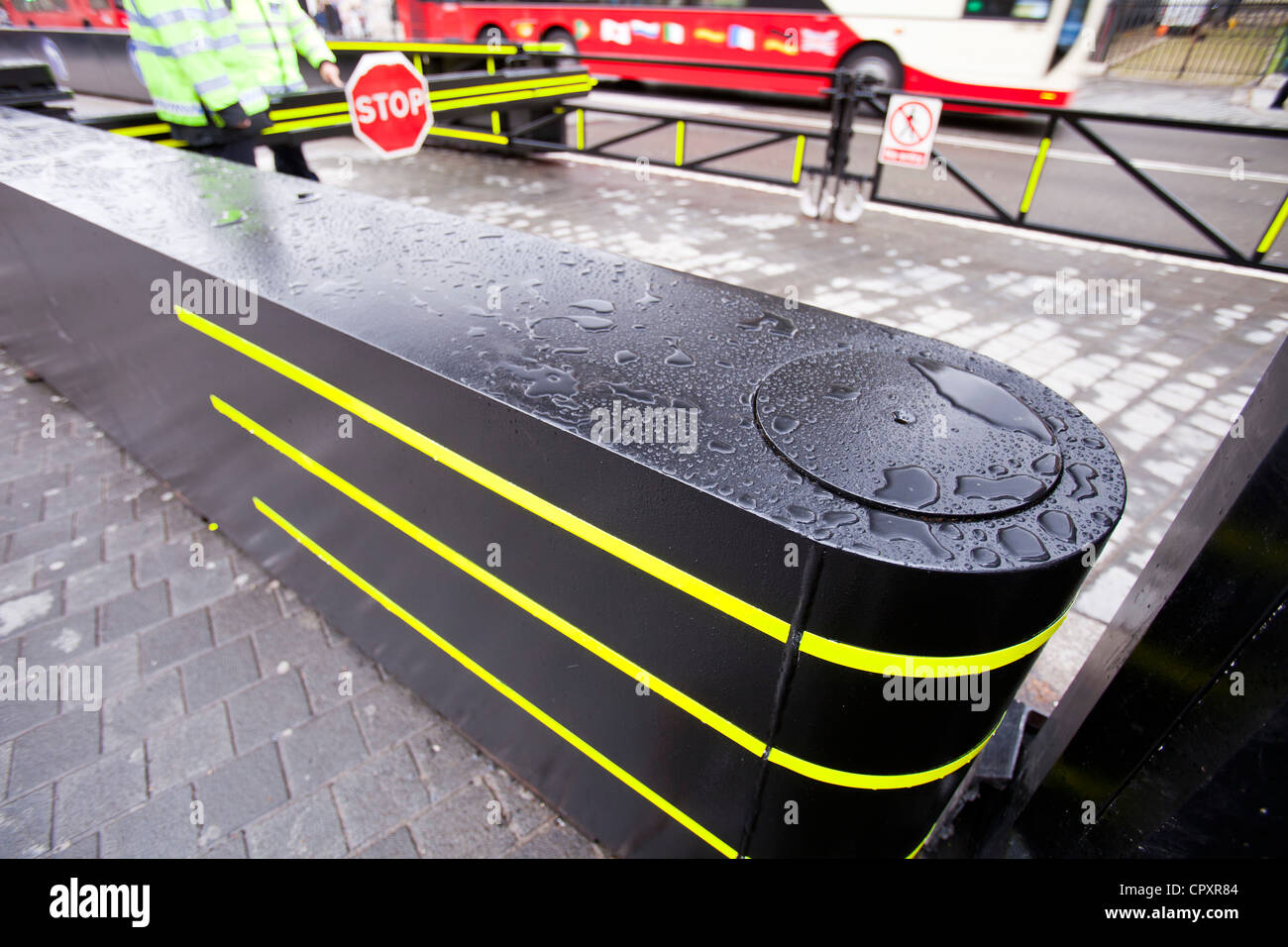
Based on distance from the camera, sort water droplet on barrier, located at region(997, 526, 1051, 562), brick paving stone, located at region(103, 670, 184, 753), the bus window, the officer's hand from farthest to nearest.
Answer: the bus window < the officer's hand < brick paving stone, located at region(103, 670, 184, 753) < water droplet on barrier, located at region(997, 526, 1051, 562)

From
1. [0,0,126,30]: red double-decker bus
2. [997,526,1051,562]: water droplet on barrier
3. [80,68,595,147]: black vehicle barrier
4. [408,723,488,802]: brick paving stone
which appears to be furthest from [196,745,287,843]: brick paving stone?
[0,0,126,30]: red double-decker bus

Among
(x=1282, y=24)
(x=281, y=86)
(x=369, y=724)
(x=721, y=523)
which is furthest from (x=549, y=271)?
(x=1282, y=24)

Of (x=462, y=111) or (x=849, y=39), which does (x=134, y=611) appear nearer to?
(x=462, y=111)

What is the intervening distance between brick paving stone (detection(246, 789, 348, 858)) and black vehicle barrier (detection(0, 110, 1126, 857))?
466mm

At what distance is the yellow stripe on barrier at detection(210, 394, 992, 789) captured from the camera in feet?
4.46

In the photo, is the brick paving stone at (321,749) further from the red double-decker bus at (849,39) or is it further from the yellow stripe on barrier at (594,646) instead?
the red double-decker bus at (849,39)

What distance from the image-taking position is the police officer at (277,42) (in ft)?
15.9

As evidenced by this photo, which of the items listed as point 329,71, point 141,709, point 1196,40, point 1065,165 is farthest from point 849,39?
point 1196,40

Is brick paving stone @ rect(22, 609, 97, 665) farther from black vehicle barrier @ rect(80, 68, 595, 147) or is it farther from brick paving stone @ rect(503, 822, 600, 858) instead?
black vehicle barrier @ rect(80, 68, 595, 147)

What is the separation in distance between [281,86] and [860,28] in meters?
9.10

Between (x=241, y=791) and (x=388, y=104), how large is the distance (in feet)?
20.8

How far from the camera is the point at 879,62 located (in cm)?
1092

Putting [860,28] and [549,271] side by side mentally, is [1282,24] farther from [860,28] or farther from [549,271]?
[549,271]

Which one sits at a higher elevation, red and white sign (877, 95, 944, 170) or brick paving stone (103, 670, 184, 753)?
red and white sign (877, 95, 944, 170)
